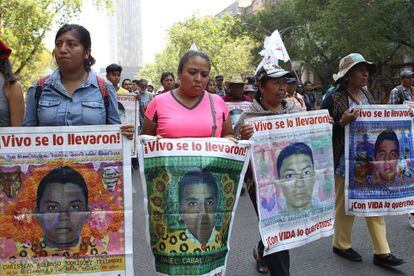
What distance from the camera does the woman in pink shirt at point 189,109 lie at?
3.04 metres

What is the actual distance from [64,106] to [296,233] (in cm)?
177

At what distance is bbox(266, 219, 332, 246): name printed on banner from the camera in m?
3.31

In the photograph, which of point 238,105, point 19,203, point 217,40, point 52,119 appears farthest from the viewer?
point 217,40

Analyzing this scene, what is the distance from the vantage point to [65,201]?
2773 millimetres

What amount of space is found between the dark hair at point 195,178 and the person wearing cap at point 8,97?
→ 108 cm

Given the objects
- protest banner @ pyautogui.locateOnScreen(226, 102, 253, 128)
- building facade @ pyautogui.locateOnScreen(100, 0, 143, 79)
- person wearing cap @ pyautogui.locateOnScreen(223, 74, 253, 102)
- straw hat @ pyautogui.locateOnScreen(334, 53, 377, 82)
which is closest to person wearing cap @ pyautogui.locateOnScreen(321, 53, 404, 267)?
straw hat @ pyautogui.locateOnScreen(334, 53, 377, 82)

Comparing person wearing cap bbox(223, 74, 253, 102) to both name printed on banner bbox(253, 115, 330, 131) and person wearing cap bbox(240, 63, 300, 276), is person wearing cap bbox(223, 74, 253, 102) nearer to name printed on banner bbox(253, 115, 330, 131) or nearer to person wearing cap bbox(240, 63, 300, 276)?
person wearing cap bbox(240, 63, 300, 276)

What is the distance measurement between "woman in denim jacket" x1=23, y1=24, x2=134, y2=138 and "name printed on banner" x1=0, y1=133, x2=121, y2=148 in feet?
0.68

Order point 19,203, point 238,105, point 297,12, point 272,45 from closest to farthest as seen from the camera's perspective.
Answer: point 19,203 → point 238,105 → point 272,45 → point 297,12

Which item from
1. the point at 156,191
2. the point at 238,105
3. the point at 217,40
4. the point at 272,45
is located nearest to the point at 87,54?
the point at 156,191

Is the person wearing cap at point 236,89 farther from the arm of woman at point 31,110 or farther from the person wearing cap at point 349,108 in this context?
the arm of woman at point 31,110

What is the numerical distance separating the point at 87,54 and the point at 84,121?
1.46 feet

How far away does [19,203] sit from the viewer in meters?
2.73

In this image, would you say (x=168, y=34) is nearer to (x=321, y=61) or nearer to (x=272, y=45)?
(x=321, y=61)
